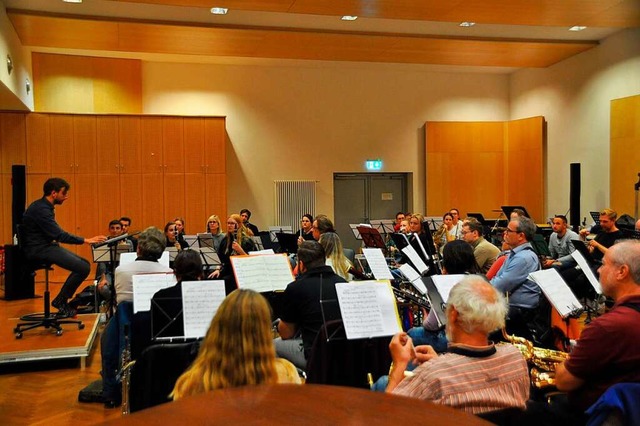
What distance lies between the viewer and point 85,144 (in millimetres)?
11664

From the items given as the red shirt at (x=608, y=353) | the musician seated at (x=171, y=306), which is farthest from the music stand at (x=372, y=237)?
the red shirt at (x=608, y=353)

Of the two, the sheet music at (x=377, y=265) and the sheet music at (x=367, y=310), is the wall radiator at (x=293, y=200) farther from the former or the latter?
the sheet music at (x=367, y=310)

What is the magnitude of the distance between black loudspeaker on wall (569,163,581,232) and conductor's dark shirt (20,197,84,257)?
9.37 m

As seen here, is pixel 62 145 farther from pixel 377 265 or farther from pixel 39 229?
pixel 377 265

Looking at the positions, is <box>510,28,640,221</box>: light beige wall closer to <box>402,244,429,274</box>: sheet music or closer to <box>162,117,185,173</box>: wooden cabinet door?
<box>402,244,429,274</box>: sheet music

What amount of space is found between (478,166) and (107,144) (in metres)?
8.58

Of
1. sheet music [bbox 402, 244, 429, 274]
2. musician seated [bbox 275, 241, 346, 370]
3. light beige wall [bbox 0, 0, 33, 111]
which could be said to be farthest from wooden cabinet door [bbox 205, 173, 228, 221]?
musician seated [bbox 275, 241, 346, 370]

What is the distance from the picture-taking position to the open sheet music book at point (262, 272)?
455cm

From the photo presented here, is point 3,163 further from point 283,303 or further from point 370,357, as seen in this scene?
point 370,357

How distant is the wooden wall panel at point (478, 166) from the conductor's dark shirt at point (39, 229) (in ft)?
32.2

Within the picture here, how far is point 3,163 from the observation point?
1124cm

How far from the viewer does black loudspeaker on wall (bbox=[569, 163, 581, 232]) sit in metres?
11.7

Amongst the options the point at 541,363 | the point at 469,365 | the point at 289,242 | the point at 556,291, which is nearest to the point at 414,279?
the point at 556,291

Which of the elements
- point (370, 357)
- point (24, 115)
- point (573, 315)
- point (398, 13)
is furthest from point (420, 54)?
point (370, 357)
